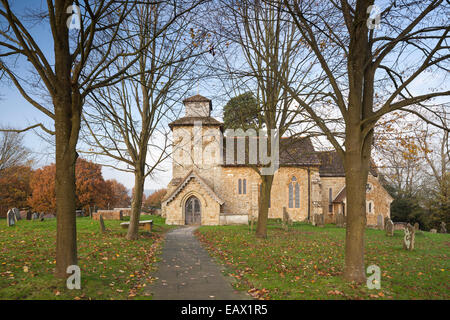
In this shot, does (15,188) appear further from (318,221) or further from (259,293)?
(259,293)

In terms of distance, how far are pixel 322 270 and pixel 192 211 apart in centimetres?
2104

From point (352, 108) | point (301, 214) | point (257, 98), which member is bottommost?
point (301, 214)

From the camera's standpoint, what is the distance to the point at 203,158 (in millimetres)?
32656

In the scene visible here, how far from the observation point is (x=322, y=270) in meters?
8.37

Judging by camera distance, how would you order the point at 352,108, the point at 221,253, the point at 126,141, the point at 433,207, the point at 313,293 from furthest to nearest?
the point at 433,207, the point at 126,141, the point at 221,253, the point at 352,108, the point at 313,293

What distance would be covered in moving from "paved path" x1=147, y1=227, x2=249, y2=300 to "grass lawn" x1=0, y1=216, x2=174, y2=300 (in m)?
0.40

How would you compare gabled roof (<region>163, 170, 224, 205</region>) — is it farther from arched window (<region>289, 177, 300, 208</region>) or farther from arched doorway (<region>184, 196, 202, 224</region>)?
arched window (<region>289, 177, 300, 208</region>)

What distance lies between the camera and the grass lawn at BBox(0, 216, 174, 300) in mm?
5770

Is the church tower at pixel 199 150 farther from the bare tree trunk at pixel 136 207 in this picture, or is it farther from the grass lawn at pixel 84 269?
the grass lawn at pixel 84 269

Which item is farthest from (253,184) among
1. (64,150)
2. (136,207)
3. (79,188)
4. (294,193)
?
(64,150)
